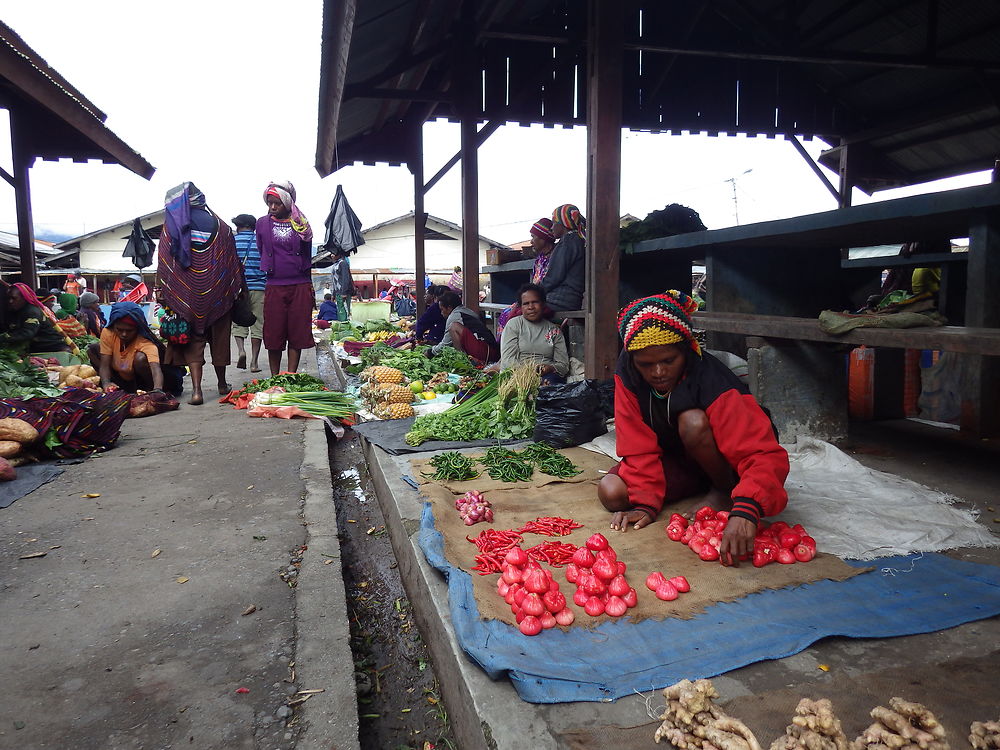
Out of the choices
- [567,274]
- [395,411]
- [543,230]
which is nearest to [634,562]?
[395,411]

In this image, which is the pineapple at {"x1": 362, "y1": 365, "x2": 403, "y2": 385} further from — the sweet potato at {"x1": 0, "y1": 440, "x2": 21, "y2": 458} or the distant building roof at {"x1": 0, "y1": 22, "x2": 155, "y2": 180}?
the distant building roof at {"x1": 0, "y1": 22, "x2": 155, "y2": 180}

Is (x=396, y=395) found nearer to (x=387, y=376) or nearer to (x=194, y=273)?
(x=387, y=376)

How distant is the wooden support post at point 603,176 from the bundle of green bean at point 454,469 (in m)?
1.69

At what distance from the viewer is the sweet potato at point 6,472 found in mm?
3959

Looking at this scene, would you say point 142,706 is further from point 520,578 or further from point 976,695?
point 976,695

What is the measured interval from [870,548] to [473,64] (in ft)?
25.4

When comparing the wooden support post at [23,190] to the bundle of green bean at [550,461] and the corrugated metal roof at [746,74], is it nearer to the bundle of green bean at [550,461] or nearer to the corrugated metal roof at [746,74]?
the corrugated metal roof at [746,74]

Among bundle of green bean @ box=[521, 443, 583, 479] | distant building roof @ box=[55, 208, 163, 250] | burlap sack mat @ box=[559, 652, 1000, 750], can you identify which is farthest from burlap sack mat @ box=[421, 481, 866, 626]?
distant building roof @ box=[55, 208, 163, 250]

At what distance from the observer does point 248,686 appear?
2.01m

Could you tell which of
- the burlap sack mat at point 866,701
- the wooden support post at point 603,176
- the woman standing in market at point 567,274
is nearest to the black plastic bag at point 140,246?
the woman standing in market at point 567,274

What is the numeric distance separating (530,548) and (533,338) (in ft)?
11.4

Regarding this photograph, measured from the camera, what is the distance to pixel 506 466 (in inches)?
156

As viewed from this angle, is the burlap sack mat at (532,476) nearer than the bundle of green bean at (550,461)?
Yes

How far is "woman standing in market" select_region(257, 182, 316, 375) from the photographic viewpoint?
6.68m
